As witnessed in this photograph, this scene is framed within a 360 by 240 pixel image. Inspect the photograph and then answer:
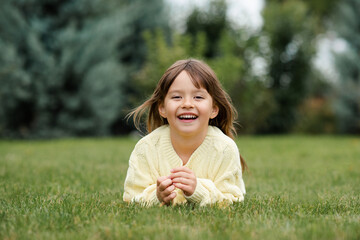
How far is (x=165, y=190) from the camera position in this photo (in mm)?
2805

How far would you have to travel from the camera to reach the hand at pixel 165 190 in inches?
109

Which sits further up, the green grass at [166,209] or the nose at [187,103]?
the nose at [187,103]

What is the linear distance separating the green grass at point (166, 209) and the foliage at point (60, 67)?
5742 mm

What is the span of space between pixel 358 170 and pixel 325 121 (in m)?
11.5

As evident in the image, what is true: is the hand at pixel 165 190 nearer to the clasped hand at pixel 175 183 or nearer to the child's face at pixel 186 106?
the clasped hand at pixel 175 183

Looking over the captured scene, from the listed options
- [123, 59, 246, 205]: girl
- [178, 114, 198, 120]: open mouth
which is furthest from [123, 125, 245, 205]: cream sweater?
[178, 114, 198, 120]: open mouth

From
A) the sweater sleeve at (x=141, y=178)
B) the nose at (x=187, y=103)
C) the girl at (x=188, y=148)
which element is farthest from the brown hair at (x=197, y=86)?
the sweater sleeve at (x=141, y=178)

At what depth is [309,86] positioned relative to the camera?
15.8 metres

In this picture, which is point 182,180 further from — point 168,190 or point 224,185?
point 224,185

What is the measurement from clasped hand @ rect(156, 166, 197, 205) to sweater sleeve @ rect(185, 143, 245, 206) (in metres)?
0.08

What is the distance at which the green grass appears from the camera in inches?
86.6

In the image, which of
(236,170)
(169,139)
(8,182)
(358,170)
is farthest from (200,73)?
(358,170)

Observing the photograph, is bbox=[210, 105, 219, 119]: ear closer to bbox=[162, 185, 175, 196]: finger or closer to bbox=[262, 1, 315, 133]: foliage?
bbox=[162, 185, 175, 196]: finger

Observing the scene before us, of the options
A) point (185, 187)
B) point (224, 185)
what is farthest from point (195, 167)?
point (185, 187)
